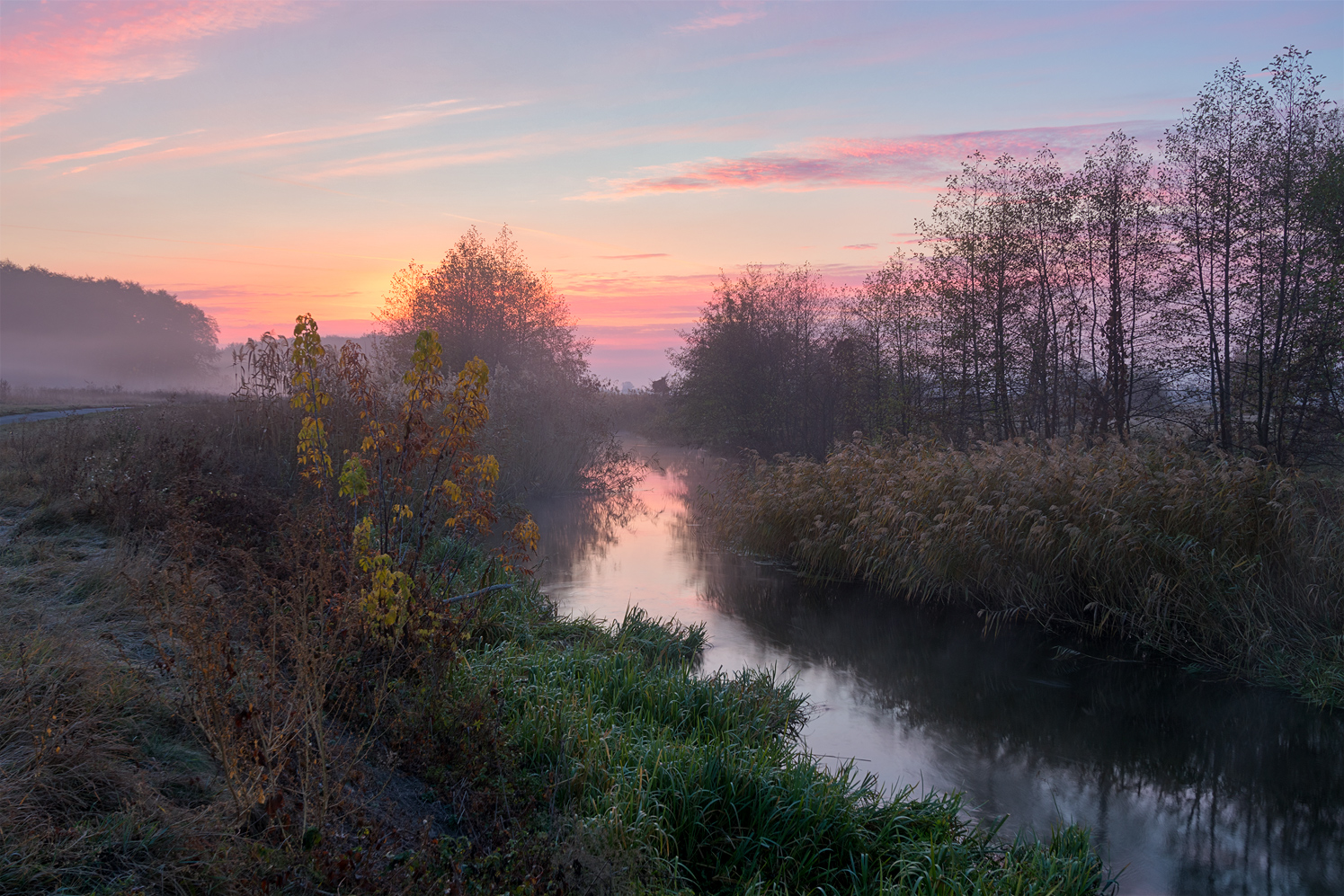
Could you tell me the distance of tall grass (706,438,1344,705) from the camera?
8.21 metres

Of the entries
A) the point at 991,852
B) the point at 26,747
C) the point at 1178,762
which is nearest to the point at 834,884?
the point at 991,852

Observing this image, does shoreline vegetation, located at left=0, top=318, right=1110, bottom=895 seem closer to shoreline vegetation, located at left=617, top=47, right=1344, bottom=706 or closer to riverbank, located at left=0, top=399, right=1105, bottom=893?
riverbank, located at left=0, top=399, right=1105, bottom=893

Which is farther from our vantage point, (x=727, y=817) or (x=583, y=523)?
(x=583, y=523)

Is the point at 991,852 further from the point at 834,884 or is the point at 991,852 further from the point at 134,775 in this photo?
the point at 134,775

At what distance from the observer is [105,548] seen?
7156 millimetres

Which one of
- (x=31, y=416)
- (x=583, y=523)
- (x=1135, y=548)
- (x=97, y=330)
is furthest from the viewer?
(x=97, y=330)

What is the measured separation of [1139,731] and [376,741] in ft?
22.7

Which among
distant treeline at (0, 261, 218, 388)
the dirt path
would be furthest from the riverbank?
distant treeline at (0, 261, 218, 388)

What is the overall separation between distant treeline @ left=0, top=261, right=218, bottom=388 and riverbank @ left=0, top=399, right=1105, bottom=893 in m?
64.2

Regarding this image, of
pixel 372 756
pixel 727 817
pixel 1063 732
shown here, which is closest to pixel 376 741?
pixel 372 756

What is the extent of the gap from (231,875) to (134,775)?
0.98 metres

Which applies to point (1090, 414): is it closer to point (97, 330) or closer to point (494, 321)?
point (494, 321)

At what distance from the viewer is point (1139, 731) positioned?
24.6 feet

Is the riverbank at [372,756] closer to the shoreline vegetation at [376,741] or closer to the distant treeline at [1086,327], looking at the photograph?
the shoreline vegetation at [376,741]
